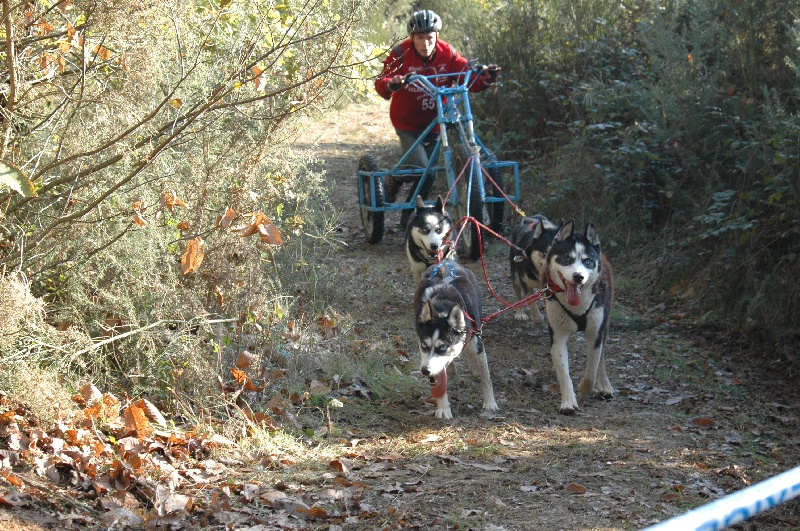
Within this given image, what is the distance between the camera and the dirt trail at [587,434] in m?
4.24

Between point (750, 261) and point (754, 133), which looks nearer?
point (750, 261)

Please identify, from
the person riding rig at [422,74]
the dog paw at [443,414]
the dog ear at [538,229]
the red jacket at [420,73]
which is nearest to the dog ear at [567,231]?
the dog ear at [538,229]

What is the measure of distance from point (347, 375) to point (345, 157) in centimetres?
834

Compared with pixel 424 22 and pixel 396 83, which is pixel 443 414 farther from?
pixel 424 22

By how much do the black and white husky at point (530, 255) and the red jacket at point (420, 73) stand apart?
7.59 ft

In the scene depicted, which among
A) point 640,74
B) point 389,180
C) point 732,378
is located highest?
point 640,74

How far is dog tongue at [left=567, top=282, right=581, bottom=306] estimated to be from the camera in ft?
19.0

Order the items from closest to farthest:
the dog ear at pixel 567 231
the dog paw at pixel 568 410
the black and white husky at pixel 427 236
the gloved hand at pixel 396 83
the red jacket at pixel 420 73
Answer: the dog paw at pixel 568 410
the dog ear at pixel 567 231
the black and white husky at pixel 427 236
the gloved hand at pixel 396 83
the red jacket at pixel 420 73

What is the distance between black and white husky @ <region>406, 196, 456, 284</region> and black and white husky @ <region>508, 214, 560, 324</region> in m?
0.59

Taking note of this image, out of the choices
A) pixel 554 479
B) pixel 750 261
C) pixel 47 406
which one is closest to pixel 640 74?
pixel 750 261

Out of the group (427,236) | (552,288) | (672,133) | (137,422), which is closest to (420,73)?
(427,236)

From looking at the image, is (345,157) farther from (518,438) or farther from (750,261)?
(518,438)

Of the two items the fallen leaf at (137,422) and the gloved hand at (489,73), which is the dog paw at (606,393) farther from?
the gloved hand at (489,73)

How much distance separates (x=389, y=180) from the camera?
10.2 m
